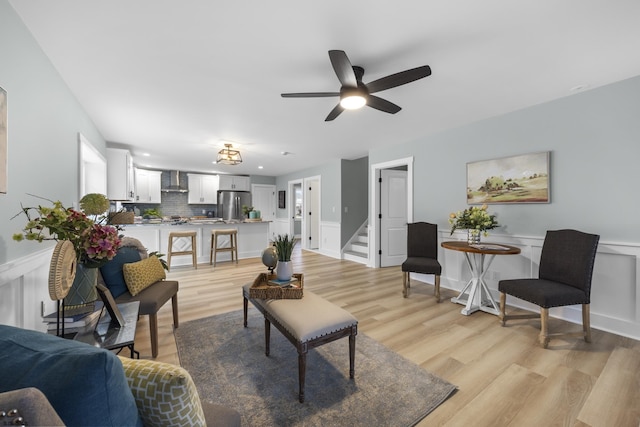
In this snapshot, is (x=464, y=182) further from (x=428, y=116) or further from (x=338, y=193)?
(x=338, y=193)

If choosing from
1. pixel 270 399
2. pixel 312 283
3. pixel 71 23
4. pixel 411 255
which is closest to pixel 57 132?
pixel 71 23

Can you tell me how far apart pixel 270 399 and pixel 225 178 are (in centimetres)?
716

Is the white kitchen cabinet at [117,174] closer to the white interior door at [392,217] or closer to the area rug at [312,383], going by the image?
the area rug at [312,383]

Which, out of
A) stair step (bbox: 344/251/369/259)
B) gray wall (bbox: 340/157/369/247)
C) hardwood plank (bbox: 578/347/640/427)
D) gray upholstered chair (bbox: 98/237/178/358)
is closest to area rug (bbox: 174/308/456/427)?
gray upholstered chair (bbox: 98/237/178/358)

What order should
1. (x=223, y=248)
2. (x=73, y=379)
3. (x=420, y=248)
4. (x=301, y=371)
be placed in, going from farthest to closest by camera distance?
(x=223, y=248)
(x=420, y=248)
(x=301, y=371)
(x=73, y=379)

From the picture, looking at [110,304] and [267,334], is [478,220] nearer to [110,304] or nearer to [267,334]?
[267,334]

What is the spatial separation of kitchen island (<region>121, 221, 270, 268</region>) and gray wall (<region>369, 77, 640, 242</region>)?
14.1 ft

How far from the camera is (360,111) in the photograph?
312cm

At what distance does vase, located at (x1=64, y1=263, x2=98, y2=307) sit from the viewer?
4.99 ft

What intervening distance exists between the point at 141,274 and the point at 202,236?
10.5 feet

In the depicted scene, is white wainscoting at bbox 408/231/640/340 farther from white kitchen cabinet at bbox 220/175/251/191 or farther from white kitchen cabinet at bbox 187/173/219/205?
white kitchen cabinet at bbox 187/173/219/205

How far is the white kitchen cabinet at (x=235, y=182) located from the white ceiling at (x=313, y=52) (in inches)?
179

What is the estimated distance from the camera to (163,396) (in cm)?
67

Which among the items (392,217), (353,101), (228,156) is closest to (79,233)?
(353,101)
